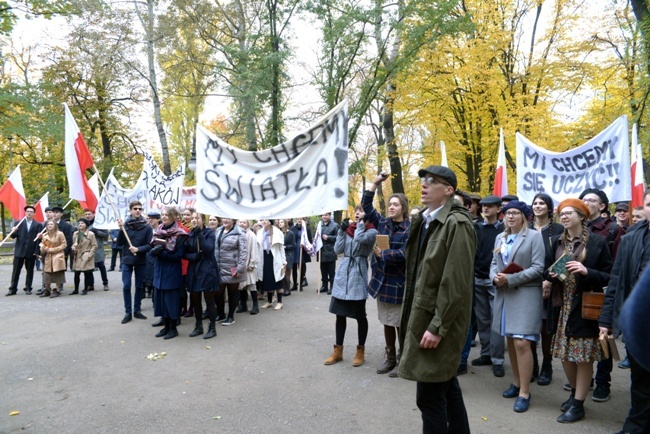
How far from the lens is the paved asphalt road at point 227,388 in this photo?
3988 millimetres

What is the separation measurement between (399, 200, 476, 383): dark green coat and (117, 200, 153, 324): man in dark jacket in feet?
20.5

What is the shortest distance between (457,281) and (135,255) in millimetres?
6758

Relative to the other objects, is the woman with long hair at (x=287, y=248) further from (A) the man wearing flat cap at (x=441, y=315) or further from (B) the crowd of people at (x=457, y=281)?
(A) the man wearing flat cap at (x=441, y=315)

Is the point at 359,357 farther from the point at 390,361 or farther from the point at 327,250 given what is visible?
the point at 327,250

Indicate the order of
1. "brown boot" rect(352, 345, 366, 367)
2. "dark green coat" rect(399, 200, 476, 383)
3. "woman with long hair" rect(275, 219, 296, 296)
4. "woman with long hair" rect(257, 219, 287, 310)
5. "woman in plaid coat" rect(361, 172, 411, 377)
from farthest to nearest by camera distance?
1. "woman with long hair" rect(275, 219, 296, 296)
2. "woman with long hair" rect(257, 219, 287, 310)
3. "brown boot" rect(352, 345, 366, 367)
4. "woman in plaid coat" rect(361, 172, 411, 377)
5. "dark green coat" rect(399, 200, 476, 383)

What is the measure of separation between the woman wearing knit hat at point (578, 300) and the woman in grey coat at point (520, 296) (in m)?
0.21

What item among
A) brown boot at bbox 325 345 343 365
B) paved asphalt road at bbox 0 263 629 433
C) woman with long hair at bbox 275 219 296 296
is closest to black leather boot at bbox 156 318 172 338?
paved asphalt road at bbox 0 263 629 433

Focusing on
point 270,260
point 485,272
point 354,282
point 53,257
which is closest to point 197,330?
point 270,260

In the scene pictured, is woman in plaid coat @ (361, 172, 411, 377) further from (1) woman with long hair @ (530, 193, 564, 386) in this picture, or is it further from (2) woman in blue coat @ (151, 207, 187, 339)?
(2) woman in blue coat @ (151, 207, 187, 339)

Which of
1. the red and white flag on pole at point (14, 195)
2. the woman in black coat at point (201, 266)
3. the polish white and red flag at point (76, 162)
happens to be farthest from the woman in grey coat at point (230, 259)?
the red and white flag on pole at point (14, 195)

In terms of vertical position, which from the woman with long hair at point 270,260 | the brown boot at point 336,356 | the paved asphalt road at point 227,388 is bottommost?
the paved asphalt road at point 227,388

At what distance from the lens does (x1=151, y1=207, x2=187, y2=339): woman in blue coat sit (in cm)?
681

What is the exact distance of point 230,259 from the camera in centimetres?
766

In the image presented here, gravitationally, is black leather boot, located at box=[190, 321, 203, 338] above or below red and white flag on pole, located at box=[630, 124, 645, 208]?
below
